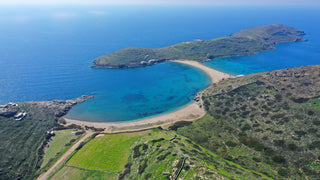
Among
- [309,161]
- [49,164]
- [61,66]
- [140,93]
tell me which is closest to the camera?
[309,161]

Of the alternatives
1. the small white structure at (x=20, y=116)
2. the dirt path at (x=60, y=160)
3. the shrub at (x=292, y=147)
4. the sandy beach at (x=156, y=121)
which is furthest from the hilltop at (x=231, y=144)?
the small white structure at (x=20, y=116)

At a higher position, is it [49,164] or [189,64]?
[189,64]

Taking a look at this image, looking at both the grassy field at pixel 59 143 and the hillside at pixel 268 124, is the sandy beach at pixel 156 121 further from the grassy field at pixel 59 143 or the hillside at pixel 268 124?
the grassy field at pixel 59 143

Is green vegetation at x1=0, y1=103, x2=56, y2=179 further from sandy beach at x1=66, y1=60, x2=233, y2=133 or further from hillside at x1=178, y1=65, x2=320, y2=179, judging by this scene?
hillside at x1=178, y1=65, x2=320, y2=179

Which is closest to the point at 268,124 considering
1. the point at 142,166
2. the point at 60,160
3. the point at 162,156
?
the point at 162,156

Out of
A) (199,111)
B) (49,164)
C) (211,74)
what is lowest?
(49,164)

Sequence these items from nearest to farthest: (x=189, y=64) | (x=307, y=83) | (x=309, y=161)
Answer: (x=309, y=161), (x=307, y=83), (x=189, y=64)

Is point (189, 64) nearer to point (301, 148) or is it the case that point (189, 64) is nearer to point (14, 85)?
point (301, 148)

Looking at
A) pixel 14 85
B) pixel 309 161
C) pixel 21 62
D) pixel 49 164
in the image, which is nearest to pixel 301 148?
pixel 309 161
